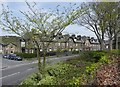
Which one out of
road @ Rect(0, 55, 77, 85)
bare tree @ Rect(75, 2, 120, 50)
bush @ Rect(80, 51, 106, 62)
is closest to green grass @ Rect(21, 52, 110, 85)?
road @ Rect(0, 55, 77, 85)

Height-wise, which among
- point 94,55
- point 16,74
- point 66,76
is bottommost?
point 16,74

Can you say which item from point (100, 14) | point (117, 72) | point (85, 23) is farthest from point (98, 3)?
point (117, 72)

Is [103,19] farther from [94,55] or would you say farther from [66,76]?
[66,76]

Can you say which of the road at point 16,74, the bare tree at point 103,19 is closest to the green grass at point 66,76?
the road at point 16,74

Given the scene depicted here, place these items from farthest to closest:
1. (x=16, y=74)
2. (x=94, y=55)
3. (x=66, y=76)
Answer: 1. (x=16, y=74)
2. (x=94, y=55)
3. (x=66, y=76)

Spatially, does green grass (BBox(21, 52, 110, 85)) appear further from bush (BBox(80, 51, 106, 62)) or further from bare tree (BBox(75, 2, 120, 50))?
bare tree (BBox(75, 2, 120, 50))

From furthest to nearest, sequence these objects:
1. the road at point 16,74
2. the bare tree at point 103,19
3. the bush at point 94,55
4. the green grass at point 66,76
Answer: the bare tree at point 103,19 < the road at point 16,74 < the bush at point 94,55 < the green grass at point 66,76

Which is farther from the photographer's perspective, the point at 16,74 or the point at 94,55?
the point at 16,74

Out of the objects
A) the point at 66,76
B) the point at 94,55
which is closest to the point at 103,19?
the point at 94,55

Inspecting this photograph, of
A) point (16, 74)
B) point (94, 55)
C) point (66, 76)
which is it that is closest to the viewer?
point (66, 76)

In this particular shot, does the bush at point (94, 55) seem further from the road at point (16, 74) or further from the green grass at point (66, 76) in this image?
the green grass at point (66, 76)

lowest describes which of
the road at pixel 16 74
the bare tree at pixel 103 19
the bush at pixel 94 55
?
the road at pixel 16 74

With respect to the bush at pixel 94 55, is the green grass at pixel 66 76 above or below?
below

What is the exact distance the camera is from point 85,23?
3259cm
